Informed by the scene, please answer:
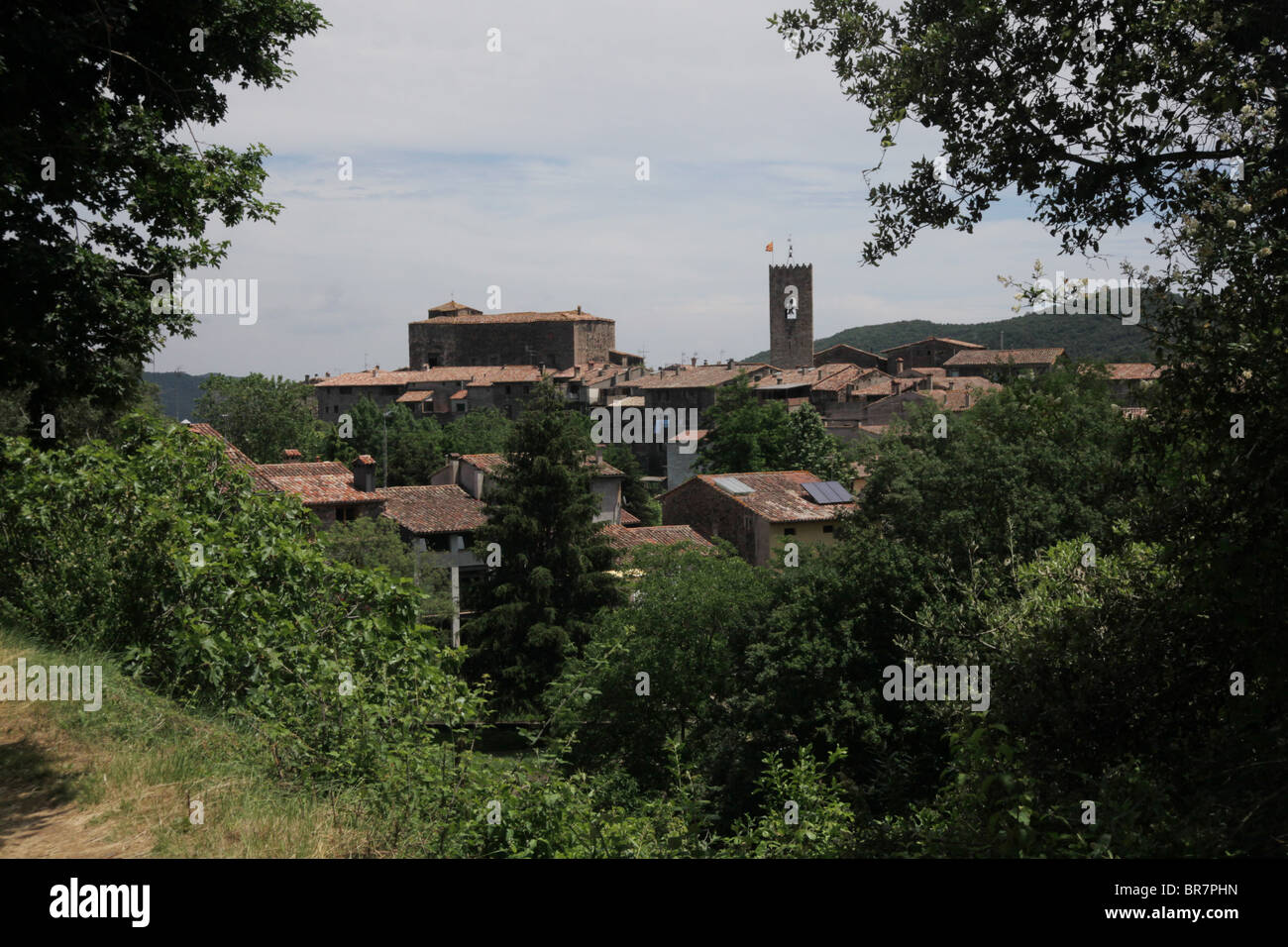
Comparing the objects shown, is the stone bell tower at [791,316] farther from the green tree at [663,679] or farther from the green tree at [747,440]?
the green tree at [663,679]

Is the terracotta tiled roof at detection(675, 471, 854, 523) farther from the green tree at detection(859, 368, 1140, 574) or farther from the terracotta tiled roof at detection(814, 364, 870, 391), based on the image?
the terracotta tiled roof at detection(814, 364, 870, 391)

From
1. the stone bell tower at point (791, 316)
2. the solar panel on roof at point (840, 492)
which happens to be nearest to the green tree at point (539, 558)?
the solar panel on roof at point (840, 492)

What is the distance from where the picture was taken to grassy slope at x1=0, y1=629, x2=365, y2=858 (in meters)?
5.07

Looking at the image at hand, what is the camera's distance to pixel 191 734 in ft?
21.5

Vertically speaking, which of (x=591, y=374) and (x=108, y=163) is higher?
(x=591, y=374)

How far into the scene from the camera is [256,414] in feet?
212

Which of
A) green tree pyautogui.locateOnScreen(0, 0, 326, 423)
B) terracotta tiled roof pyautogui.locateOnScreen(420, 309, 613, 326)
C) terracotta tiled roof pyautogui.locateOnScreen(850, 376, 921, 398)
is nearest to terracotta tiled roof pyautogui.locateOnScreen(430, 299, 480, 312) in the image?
terracotta tiled roof pyautogui.locateOnScreen(420, 309, 613, 326)

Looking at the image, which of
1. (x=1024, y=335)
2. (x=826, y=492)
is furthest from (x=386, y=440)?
(x=1024, y=335)

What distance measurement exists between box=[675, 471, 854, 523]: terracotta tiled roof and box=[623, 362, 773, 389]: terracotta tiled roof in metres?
38.5

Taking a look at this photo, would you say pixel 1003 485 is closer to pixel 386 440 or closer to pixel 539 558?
pixel 539 558

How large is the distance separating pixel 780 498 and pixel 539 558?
40.4ft
